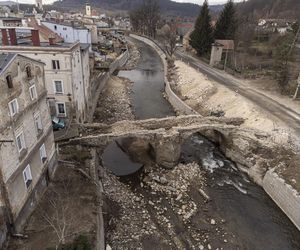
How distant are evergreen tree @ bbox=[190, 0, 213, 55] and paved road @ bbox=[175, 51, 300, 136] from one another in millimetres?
8980

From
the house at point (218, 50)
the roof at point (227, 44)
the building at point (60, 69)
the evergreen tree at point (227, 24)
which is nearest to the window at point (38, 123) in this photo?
the building at point (60, 69)

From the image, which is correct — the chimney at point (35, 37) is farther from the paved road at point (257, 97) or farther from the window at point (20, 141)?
the paved road at point (257, 97)

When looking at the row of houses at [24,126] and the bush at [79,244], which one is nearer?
the row of houses at [24,126]

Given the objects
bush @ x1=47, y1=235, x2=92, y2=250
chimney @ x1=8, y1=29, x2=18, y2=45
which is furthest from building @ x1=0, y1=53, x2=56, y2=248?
chimney @ x1=8, y1=29, x2=18, y2=45

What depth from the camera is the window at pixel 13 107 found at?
17.4 metres

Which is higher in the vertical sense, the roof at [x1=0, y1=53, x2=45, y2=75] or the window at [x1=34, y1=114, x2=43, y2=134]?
the roof at [x1=0, y1=53, x2=45, y2=75]

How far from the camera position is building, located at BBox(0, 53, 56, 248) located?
16.8 m

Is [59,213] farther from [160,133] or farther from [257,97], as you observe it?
[257,97]

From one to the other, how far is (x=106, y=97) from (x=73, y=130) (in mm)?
21548

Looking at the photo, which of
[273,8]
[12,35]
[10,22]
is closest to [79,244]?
[12,35]

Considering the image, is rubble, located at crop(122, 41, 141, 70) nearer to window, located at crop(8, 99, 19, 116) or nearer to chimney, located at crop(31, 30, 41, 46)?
chimney, located at crop(31, 30, 41, 46)

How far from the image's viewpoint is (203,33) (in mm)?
71188

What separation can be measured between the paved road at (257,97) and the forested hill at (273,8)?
281 feet

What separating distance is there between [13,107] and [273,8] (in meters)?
167
